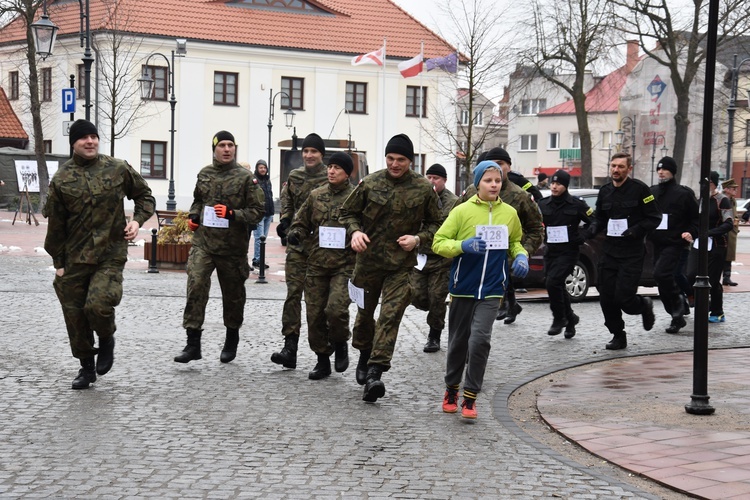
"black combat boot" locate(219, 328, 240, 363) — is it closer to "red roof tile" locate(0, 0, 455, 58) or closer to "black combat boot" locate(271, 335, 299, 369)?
"black combat boot" locate(271, 335, 299, 369)

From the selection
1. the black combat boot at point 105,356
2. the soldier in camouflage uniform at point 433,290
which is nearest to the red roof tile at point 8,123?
the soldier in camouflage uniform at point 433,290

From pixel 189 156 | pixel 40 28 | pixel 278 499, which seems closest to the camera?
pixel 278 499

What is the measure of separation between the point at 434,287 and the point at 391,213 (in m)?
2.72

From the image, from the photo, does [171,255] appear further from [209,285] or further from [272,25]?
[272,25]

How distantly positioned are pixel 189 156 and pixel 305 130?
5758 mm

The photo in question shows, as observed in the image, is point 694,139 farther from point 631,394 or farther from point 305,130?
point 631,394

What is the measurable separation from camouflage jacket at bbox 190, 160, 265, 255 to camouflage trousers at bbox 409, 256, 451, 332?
6.72 feet

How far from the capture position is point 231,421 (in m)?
7.26

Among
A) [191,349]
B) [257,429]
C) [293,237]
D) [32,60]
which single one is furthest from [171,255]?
[32,60]

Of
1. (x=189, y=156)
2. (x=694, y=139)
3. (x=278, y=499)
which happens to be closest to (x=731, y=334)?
(x=278, y=499)

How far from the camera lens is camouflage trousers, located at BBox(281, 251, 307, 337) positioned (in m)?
9.25

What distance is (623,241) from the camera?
11117 millimetres

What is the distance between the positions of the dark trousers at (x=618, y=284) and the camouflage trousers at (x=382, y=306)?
11.5ft

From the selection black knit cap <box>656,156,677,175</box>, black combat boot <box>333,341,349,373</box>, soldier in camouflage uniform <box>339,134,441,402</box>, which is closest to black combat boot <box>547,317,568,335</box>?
black knit cap <box>656,156,677,175</box>
